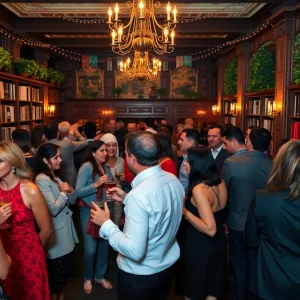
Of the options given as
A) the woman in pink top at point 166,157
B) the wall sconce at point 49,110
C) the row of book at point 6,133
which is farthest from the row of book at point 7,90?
the woman in pink top at point 166,157

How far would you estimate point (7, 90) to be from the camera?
300 inches

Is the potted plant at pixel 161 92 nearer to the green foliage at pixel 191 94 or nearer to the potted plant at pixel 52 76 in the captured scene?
the green foliage at pixel 191 94

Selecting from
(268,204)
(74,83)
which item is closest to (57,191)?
(268,204)

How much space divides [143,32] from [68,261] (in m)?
3.43

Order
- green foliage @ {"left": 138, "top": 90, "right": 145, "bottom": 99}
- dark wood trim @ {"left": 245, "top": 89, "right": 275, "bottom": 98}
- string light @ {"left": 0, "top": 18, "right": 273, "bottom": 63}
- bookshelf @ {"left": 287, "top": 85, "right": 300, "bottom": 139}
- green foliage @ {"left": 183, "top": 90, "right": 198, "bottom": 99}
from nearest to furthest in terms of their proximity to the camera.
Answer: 1. bookshelf @ {"left": 287, "top": 85, "right": 300, "bottom": 139}
2. dark wood trim @ {"left": 245, "top": 89, "right": 275, "bottom": 98}
3. string light @ {"left": 0, "top": 18, "right": 273, "bottom": 63}
4. green foliage @ {"left": 183, "top": 90, "right": 198, "bottom": 99}
5. green foliage @ {"left": 138, "top": 90, "right": 145, "bottom": 99}

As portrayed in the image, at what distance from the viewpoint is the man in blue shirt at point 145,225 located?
1981mm

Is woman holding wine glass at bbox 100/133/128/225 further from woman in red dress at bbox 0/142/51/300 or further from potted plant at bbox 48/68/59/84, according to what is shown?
potted plant at bbox 48/68/59/84

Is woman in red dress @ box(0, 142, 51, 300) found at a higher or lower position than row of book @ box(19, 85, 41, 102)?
lower

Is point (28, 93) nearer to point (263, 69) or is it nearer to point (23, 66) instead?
point (23, 66)

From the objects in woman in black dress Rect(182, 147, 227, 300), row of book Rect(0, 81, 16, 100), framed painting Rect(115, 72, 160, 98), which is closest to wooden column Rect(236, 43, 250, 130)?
framed painting Rect(115, 72, 160, 98)

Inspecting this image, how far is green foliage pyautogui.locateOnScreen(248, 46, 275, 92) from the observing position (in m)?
8.23

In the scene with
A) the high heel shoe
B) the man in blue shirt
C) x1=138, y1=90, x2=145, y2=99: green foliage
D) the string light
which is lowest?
the high heel shoe

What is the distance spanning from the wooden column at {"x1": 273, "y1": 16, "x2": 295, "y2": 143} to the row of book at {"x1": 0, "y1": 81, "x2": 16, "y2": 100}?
17.8 ft

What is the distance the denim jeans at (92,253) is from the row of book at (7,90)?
14.7ft
